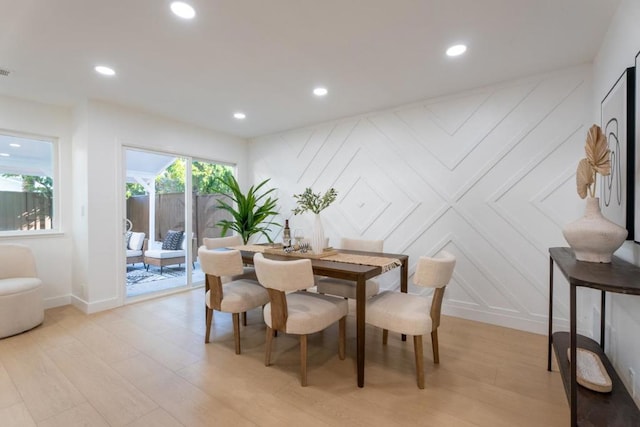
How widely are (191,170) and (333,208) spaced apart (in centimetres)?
229

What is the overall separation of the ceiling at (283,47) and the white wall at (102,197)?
0.30 m

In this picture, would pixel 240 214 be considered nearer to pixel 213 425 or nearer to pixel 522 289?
pixel 213 425

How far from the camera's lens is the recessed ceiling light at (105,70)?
2654 mm

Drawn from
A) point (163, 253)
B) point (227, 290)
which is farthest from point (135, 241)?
point (227, 290)

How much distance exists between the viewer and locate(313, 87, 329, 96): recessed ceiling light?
3.16 meters

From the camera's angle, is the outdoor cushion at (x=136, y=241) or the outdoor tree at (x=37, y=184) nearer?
the outdoor tree at (x=37, y=184)

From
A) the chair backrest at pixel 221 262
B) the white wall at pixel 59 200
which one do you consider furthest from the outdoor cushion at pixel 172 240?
the chair backrest at pixel 221 262

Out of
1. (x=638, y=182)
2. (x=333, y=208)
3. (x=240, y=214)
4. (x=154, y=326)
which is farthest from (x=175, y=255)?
(x=638, y=182)

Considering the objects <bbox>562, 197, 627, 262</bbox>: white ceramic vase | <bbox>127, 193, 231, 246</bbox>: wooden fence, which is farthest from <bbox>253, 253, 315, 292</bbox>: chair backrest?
<bbox>127, 193, 231, 246</bbox>: wooden fence

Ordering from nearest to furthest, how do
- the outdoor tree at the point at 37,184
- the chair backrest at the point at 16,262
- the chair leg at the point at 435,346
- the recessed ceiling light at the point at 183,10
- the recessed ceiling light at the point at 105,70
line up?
the recessed ceiling light at the point at 183,10 < the chair leg at the point at 435,346 < the recessed ceiling light at the point at 105,70 < the chair backrest at the point at 16,262 < the outdoor tree at the point at 37,184

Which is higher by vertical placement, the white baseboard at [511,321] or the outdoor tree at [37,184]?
the outdoor tree at [37,184]

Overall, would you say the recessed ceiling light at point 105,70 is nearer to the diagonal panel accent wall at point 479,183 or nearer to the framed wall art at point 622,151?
the diagonal panel accent wall at point 479,183

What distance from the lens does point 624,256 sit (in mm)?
1771

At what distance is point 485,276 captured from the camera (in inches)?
123
